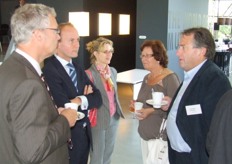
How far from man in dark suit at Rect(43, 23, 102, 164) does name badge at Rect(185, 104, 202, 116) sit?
0.67m

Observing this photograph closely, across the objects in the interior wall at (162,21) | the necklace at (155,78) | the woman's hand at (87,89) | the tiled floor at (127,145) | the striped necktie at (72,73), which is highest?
the interior wall at (162,21)

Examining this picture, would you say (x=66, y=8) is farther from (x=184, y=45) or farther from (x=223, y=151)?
(x=223, y=151)

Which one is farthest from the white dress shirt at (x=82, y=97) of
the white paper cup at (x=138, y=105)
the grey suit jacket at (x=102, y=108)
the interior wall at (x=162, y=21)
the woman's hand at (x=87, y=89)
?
the interior wall at (x=162, y=21)

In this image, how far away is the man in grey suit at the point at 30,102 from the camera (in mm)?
1113

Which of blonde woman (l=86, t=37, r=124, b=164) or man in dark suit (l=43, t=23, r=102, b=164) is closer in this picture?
man in dark suit (l=43, t=23, r=102, b=164)

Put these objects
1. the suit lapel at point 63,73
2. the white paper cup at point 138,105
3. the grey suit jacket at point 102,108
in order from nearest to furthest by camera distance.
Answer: the suit lapel at point 63,73, the white paper cup at point 138,105, the grey suit jacket at point 102,108

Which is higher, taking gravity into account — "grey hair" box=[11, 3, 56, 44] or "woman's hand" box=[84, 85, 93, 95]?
"grey hair" box=[11, 3, 56, 44]

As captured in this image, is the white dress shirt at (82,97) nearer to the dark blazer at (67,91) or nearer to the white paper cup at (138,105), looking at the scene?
the dark blazer at (67,91)

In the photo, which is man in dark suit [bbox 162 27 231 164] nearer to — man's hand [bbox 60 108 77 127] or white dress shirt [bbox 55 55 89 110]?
white dress shirt [bbox 55 55 89 110]

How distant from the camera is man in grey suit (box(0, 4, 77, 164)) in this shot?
1.11 m

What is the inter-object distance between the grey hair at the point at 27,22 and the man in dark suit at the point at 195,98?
93cm

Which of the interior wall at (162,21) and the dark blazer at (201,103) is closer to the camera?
the dark blazer at (201,103)

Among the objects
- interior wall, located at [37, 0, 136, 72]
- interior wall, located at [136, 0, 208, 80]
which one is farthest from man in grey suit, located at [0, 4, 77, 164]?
interior wall, located at [37, 0, 136, 72]

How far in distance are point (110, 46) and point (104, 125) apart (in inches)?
28.5
